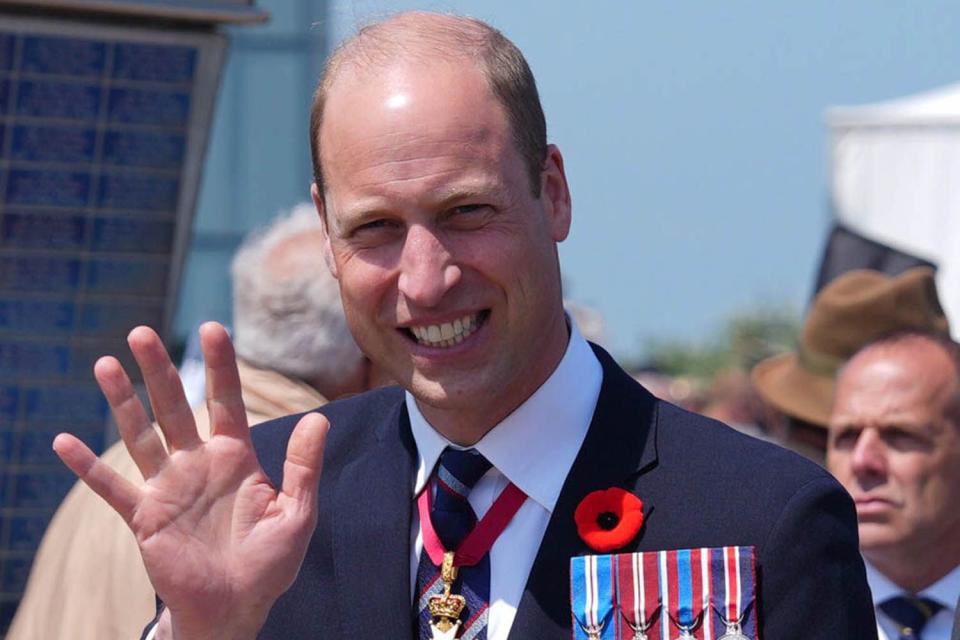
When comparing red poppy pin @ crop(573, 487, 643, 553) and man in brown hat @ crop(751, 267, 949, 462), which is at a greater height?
red poppy pin @ crop(573, 487, 643, 553)

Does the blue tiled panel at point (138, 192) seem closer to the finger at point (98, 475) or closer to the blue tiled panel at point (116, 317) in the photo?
the blue tiled panel at point (116, 317)

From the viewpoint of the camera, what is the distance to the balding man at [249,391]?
3.58 m

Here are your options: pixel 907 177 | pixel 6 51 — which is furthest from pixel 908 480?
pixel 907 177

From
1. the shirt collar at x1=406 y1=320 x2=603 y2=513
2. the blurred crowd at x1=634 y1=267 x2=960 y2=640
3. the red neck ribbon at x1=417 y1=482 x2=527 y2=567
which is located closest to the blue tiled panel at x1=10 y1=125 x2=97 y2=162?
the shirt collar at x1=406 y1=320 x2=603 y2=513

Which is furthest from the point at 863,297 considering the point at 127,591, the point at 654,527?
the point at 654,527

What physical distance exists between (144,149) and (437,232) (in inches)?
57.9

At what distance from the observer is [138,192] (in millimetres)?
3682

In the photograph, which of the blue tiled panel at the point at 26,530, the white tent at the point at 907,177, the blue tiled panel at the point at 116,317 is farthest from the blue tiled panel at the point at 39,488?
the white tent at the point at 907,177

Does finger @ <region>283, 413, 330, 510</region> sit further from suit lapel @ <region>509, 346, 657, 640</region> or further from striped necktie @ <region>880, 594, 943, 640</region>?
striped necktie @ <region>880, 594, 943, 640</region>

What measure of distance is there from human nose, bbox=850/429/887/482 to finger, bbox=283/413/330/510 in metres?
1.94

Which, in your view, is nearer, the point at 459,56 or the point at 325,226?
the point at 459,56

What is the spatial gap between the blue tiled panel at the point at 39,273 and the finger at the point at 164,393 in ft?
4.41

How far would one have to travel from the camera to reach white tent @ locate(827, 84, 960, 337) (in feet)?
25.1

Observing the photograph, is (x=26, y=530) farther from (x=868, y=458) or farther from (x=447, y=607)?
(x=868, y=458)
